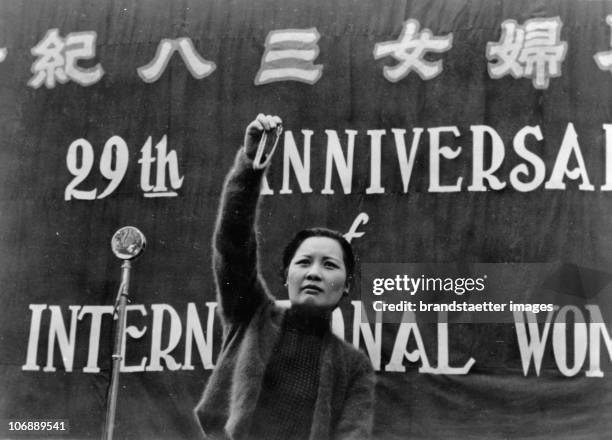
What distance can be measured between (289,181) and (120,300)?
172 cm

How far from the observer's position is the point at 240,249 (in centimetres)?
889

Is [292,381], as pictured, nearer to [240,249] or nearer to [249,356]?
[249,356]

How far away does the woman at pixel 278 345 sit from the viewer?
855cm

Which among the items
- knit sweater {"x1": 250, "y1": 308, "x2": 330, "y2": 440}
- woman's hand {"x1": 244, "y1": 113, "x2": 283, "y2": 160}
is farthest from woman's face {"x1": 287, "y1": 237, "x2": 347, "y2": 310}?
woman's hand {"x1": 244, "y1": 113, "x2": 283, "y2": 160}

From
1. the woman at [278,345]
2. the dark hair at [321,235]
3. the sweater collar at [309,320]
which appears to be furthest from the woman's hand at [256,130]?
the sweater collar at [309,320]

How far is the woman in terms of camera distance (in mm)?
8547

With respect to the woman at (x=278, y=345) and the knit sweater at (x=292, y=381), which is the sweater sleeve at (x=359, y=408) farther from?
the knit sweater at (x=292, y=381)

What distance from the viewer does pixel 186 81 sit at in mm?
9484

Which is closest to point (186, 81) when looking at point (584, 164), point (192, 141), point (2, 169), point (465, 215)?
point (192, 141)

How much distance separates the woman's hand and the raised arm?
1 cm

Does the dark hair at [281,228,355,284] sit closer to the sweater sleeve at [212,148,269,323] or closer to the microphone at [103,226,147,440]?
the sweater sleeve at [212,148,269,323]

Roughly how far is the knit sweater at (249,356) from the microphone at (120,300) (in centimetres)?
69

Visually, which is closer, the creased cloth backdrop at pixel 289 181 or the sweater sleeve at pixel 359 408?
the sweater sleeve at pixel 359 408

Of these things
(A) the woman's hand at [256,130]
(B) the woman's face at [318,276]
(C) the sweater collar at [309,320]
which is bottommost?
(C) the sweater collar at [309,320]
